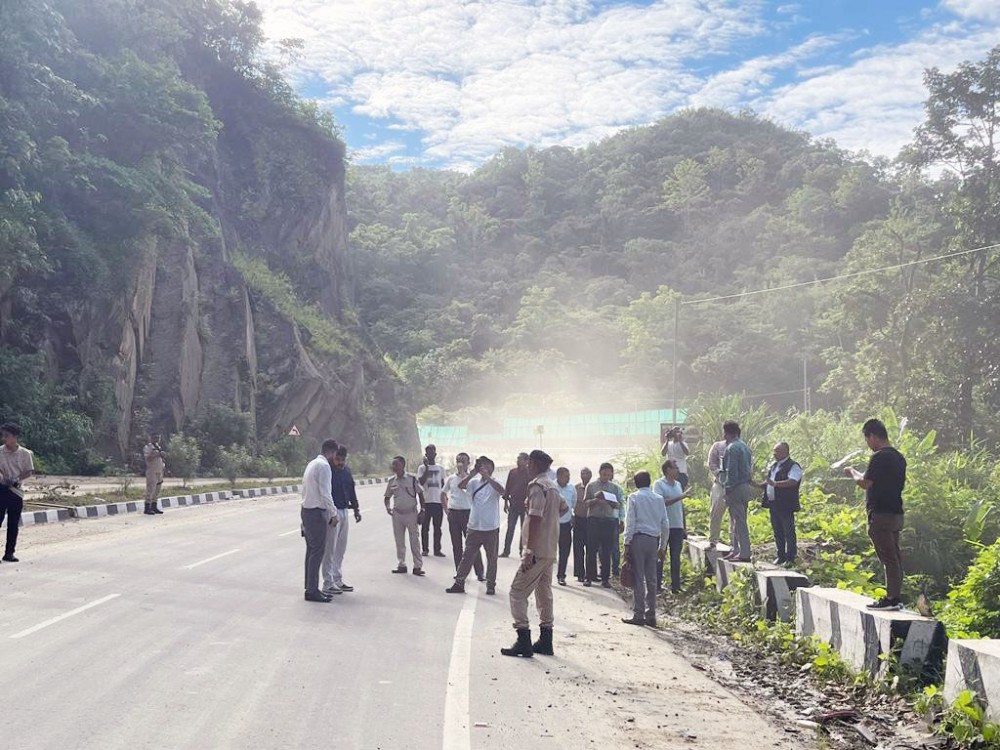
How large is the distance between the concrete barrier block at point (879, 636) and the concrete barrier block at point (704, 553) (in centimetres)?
432

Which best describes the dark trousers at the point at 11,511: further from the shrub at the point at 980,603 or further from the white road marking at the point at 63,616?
the shrub at the point at 980,603

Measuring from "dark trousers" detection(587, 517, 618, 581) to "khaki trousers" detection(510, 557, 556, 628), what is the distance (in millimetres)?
5699

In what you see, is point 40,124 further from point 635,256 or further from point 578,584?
point 635,256

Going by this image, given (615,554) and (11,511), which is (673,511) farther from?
(11,511)

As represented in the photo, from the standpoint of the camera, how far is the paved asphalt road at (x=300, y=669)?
607cm

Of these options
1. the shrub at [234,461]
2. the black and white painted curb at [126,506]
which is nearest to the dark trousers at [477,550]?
the black and white painted curb at [126,506]

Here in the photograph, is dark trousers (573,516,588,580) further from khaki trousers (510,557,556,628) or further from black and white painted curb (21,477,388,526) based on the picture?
khaki trousers (510,557,556,628)

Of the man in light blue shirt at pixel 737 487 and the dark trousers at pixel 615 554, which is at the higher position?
the man in light blue shirt at pixel 737 487

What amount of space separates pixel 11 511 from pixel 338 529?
4.83m

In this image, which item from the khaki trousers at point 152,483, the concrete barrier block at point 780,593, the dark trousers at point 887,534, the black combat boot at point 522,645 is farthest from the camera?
the khaki trousers at point 152,483

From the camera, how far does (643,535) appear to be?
11.1 m

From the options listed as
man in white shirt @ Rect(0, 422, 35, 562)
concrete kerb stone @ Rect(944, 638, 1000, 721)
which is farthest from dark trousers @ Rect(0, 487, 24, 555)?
concrete kerb stone @ Rect(944, 638, 1000, 721)

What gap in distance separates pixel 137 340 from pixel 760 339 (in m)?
55.2

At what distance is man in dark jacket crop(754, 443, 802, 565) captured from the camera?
1277 cm
